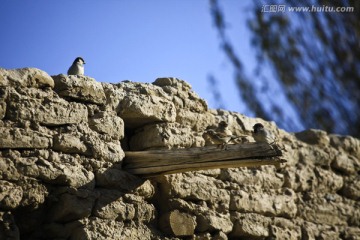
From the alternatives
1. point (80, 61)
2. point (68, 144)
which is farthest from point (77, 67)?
point (68, 144)

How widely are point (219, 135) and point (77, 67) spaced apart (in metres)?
1.53

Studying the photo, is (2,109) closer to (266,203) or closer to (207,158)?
(207,158)

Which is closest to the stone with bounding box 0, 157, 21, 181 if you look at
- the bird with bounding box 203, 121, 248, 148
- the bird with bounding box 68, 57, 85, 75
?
the bird with bounding box 68, 57, 85, 75

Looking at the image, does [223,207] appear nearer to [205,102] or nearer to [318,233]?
[205,102]

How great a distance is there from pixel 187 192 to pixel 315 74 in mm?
6149

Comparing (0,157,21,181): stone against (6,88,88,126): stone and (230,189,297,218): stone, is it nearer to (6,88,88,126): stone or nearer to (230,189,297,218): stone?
(6,88,88,126): stone

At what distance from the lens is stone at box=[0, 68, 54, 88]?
473cm

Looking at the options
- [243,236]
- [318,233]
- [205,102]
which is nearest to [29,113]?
[205,102]

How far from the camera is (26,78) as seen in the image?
4824mm

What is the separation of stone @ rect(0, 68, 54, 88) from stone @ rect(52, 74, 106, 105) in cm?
10

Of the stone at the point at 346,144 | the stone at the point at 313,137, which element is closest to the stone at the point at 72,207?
the stone at the point at 313,137

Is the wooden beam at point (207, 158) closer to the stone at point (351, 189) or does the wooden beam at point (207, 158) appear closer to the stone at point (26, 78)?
the stone at point (26, 78)

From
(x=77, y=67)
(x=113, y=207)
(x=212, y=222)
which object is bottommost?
(x=113, y=207)

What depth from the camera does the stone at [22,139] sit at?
14.9 feet
